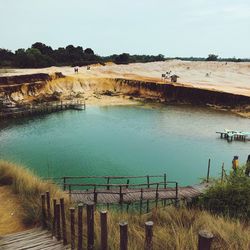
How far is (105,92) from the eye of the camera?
58656mm

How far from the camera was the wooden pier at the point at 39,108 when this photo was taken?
144ft

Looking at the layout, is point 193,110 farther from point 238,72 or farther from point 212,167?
point 238,72

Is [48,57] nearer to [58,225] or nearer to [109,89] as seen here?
[109,89]

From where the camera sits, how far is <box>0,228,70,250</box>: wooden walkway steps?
6748 millimetres

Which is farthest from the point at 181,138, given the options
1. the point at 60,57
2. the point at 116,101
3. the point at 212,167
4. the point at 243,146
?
the point at 60,57

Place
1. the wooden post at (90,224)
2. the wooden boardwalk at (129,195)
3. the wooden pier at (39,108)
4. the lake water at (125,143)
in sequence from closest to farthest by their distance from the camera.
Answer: the wooden post at (90,224), the wooden boardwalk at (129,195), the lake water at (125,143), the wooden pier at (39,108)

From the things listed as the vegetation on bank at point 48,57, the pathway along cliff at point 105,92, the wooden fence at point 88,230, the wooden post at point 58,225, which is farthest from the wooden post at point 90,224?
the vegetation on bank at point 48,57

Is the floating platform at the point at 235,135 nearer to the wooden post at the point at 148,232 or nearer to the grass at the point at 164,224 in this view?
the grass at the point at 164,224

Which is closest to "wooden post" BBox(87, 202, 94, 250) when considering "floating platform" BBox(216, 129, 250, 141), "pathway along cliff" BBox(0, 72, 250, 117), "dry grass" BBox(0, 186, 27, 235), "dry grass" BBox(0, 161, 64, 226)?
"dry grass" BBox(0, 161, 64, 226)

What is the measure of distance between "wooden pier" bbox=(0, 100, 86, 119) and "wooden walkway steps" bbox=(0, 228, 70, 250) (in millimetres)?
37233

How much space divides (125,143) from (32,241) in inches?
932

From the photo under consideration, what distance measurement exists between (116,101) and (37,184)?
45092 mm

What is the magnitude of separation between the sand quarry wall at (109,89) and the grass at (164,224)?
1597 inches

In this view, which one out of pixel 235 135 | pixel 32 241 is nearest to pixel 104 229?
pixel 32 241
